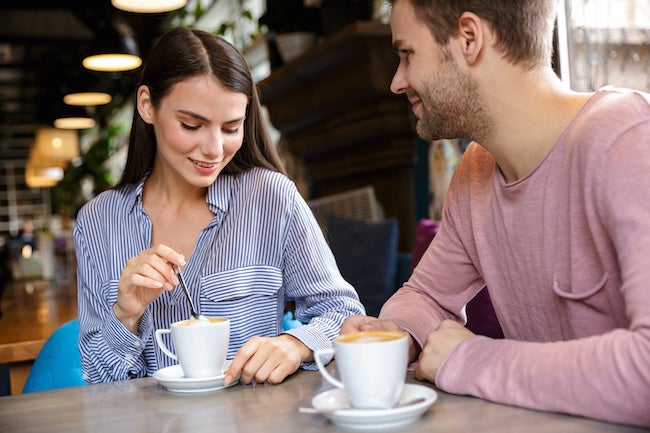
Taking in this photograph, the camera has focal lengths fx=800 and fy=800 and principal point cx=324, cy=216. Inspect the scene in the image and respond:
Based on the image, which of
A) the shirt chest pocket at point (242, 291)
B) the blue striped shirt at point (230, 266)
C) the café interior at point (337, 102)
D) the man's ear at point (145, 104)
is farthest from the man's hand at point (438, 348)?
the café interior at point (337, 102)

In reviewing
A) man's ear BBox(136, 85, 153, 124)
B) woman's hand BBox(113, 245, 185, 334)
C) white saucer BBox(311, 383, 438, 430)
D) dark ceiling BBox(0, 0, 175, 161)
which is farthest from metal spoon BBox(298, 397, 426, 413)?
dark ceiling BBox(0, 0, 175, 161)

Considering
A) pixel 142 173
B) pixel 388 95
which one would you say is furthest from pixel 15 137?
pixel 142 173

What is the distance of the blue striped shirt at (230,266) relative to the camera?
1658mm

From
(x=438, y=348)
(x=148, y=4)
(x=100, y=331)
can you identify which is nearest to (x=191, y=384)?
(x=438, y=348)

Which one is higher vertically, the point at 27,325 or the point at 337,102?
the point at 337,102

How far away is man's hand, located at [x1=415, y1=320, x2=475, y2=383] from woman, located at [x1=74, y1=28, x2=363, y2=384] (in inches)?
16.9

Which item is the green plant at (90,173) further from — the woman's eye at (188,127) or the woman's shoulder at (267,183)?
the woman's eye at (188,127)

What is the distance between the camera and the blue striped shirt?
5.44 feet

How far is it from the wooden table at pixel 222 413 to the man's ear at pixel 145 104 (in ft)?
2.26

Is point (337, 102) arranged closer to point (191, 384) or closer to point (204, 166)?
point (204, 166)

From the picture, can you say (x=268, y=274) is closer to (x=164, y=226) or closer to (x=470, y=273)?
(x=164, y=226)

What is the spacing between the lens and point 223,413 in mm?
1011

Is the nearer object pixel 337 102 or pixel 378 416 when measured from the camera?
pixel 378 416

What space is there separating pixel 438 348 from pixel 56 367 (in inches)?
54.5
